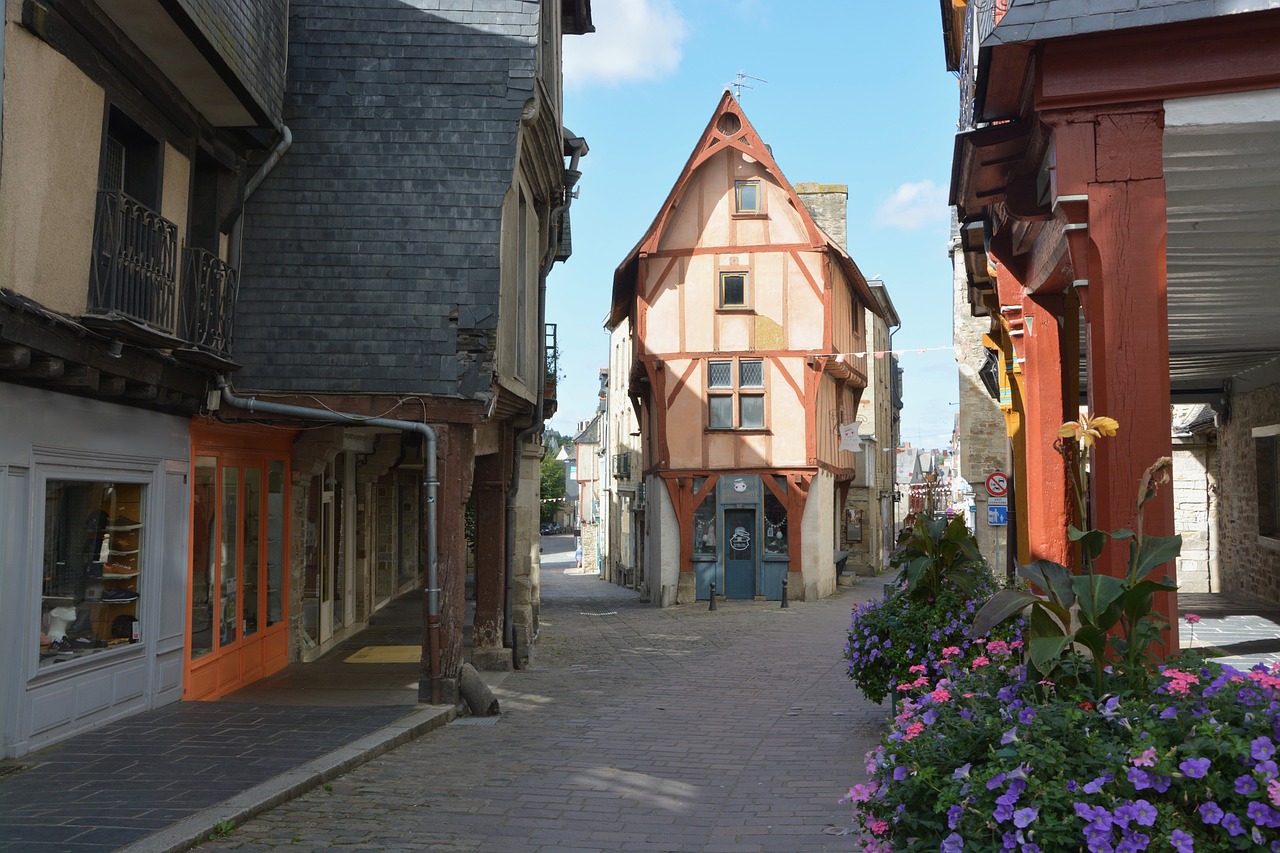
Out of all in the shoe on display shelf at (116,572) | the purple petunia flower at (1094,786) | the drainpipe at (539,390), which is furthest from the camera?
the drainpipe at (539,390)

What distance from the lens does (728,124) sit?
2647 cm

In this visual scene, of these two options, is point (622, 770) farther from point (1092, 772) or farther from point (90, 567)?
point (1092, 772)

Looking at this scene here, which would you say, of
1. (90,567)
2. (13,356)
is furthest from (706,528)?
(13,356)

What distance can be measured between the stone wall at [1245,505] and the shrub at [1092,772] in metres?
13.0

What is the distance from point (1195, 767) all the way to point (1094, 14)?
3.74 meters

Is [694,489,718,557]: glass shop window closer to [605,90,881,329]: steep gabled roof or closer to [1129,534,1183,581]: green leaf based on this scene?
[605,90,881,329]: steep gabled roof

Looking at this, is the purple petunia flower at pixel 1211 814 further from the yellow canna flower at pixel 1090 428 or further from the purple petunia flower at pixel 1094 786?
the yellow canna flower at pixel 1090 428

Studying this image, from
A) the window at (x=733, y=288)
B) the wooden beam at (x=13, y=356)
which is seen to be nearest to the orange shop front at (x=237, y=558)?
the wooden beam at (x=13, y=356)

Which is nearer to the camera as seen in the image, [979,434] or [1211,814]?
[1211,814]

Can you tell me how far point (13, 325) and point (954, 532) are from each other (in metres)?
6.32

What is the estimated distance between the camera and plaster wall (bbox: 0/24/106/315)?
7012 millimetres

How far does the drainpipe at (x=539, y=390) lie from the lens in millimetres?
13961

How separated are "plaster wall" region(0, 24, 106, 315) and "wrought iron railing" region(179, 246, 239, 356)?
4.09 ft

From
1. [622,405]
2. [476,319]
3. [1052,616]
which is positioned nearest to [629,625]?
[476,319]
